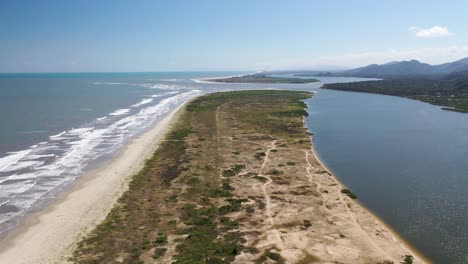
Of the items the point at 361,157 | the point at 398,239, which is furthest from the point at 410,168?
the point at 398,239

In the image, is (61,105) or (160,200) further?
(61,105)

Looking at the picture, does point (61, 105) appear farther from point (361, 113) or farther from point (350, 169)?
point (350, 169)

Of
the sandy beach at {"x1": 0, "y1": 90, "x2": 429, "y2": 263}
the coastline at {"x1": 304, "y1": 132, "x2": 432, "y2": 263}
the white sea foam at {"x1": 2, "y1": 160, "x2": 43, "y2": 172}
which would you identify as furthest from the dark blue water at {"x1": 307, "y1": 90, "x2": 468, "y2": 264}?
the white sea foam at {"x1": 2, "y1": 160, "x2": 43, "y2": 172}

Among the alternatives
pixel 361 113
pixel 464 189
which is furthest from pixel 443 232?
pixel 361 113

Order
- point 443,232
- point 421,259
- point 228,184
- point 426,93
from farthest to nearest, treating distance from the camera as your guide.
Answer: point 426,93 → point 228,184 → point 443,232 → point 421,259

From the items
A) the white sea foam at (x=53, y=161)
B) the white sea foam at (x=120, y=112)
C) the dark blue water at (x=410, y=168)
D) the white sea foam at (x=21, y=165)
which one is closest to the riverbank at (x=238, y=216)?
the dark blue water at (x=410, y=168)

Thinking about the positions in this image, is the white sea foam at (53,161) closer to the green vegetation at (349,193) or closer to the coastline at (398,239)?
the green vegetation at (349,193)

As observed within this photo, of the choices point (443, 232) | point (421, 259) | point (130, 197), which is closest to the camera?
point (421, 259)

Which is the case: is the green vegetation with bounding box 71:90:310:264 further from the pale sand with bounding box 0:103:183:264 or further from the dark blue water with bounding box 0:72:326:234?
the dark blue water with bounding box 0:72:326:234
